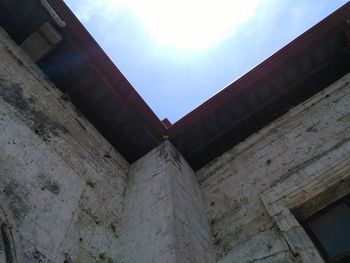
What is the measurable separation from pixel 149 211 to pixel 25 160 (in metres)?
1.44

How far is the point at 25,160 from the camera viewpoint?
3188 millimetres

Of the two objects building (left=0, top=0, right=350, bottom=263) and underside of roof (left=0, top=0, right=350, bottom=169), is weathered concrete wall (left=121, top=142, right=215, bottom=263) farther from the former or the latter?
underside of roof (left=0, top=0, right=350, bottom=169)

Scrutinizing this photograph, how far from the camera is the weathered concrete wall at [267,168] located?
3.57 m

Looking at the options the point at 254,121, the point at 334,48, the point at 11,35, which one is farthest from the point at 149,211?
the point at 334,48

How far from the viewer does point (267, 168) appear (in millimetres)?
4391

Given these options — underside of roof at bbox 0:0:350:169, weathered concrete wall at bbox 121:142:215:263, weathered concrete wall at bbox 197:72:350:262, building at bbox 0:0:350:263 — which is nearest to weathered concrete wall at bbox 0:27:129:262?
building at bbox 0:0:350:263

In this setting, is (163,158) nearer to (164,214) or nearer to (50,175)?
(164,214)

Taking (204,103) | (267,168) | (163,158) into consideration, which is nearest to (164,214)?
A: (163,158)

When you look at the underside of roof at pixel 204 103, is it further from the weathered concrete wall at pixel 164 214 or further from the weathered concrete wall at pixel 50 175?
the weathered concrete wall at pixel 164 214

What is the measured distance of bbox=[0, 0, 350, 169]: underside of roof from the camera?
15.2 feet

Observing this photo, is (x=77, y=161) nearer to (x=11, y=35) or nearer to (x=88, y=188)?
(x=88, y=188)

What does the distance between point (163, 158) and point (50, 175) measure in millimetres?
1707

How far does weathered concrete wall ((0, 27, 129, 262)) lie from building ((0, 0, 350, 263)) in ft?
0.05

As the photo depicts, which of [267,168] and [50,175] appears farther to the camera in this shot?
[267,168]
